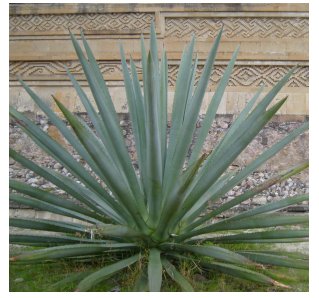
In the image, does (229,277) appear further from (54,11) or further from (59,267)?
(54,11)

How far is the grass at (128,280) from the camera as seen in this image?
255 centimetres

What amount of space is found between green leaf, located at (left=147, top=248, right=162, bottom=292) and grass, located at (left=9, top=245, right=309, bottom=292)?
0.50ft

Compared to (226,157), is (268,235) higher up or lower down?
lower down

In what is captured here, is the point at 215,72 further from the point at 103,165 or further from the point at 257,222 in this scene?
the point at 103,165

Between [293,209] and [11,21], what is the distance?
4.00 m

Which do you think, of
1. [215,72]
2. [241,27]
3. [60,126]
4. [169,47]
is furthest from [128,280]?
[241,27]

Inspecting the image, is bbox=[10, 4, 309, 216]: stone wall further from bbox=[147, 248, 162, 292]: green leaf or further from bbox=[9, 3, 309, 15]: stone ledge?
bbox=[147, 248, 162, 292]: green leaf

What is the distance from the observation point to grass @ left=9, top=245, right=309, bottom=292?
2553 mm

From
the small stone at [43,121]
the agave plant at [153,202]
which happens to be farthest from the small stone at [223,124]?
the agave plant at [153,202]

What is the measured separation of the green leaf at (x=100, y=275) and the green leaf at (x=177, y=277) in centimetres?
16

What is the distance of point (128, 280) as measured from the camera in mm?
2570

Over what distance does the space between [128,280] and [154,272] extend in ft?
1.13

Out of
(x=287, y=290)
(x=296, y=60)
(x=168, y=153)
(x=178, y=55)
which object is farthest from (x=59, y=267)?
(x=296, y=60)

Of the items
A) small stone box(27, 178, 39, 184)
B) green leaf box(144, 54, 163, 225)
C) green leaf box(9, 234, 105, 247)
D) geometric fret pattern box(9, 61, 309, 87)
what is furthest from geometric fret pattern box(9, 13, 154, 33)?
green leaf box(144, 54, 163, 225)
